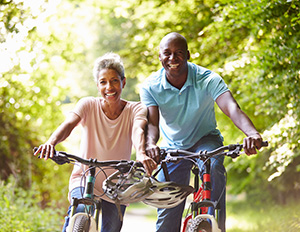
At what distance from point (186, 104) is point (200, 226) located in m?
1.22

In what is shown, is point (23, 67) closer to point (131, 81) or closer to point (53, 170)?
point (53, 170)

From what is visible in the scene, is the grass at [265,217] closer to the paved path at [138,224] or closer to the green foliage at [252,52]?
the green foliage at [252,52]

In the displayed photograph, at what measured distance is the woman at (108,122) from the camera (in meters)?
3.70

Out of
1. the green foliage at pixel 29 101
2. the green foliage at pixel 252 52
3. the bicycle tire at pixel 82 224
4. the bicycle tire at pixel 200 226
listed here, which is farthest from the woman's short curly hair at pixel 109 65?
the green foliage at pixel 29 101

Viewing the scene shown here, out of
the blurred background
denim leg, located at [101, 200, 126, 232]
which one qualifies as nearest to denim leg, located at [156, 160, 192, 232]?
denim leg, located at [101, 200, 126, 232]

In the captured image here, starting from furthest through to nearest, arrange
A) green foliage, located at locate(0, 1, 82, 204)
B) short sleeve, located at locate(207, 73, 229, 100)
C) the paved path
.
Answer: the paved path
green foliage, located at locate(0, 1, 82, 204)
short sleeve, located at locate(207, 73, 229, 100)

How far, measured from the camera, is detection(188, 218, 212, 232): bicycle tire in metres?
2.99

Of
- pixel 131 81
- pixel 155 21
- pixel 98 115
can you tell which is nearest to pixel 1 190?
pixel 98 115

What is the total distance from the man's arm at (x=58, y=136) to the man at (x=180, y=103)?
59 centimetres

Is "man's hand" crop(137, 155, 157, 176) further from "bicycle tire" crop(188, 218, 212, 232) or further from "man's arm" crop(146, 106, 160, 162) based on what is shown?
"bicycle tire" crop(188, 218, 212, 232)

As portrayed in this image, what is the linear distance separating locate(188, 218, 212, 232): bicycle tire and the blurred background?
9.20ft

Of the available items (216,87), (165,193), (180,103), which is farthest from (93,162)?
(216,87)

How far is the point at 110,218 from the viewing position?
3816 mm

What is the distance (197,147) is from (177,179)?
33 centimetres
